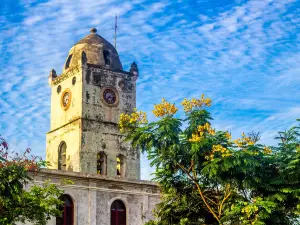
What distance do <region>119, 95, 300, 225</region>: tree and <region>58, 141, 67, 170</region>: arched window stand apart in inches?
573

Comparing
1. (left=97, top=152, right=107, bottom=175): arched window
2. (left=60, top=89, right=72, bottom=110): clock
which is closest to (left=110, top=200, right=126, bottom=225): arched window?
(left=97, top=152, right=107, bottom=175): arched window

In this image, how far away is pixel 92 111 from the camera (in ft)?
121

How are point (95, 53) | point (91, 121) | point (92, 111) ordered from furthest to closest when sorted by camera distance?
point (95, 53)
point (92, 111)
point (91, 121)

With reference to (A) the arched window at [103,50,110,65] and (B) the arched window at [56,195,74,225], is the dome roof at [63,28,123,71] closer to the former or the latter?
(A) the arched window at [103,50,110,65]

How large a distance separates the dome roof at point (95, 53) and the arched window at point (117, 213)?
29.6ft

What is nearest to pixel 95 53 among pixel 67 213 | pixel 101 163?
pixel 101 163

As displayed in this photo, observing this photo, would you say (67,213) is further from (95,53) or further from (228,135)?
(228,135)

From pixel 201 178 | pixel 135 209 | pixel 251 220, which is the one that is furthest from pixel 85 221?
pixel 251 220

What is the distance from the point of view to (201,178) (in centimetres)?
2341

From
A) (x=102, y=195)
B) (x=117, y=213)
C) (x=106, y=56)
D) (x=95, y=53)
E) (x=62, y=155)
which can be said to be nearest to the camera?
(x=102, y=195)

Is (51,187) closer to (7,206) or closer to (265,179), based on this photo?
(7,206)

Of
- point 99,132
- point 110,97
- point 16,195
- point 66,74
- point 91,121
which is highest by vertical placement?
point 66,74

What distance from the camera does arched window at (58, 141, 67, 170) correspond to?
37438mm

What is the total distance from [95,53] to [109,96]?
108 inches
